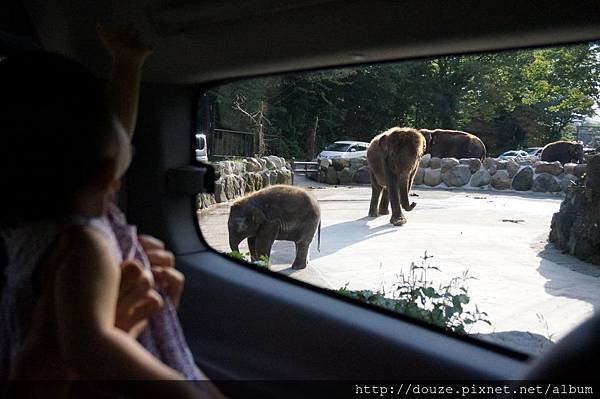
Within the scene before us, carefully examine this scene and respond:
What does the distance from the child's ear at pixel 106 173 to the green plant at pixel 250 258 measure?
156 cm

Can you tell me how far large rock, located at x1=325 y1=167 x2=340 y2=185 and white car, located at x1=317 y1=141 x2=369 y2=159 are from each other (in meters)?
0.13

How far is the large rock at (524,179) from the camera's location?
5.81ft

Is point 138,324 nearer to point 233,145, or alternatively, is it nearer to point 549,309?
point 549,309

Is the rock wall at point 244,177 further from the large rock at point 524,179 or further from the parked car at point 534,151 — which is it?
the parked car at point 534,151

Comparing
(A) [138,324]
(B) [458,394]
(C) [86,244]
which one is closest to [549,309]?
(B) [458,394]

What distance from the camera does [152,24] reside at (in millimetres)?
1692

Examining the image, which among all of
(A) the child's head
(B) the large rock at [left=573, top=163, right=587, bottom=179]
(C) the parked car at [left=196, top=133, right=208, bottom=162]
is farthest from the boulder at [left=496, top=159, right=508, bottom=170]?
(A) the child's head

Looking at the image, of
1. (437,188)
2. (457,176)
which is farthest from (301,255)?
(457,176)

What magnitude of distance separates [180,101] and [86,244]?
1.56m

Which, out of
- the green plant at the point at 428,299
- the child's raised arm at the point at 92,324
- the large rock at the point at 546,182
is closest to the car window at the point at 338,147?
the green plant at the point at 428,299

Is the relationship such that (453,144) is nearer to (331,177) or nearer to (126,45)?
(331,177)

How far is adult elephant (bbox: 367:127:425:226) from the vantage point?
246 cm

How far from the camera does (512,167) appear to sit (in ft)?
6.20

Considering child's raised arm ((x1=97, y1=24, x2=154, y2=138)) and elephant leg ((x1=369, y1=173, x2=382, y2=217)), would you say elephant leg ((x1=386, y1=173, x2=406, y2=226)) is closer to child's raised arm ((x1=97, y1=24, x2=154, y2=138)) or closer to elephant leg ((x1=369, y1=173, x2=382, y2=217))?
elephant leg ((x1=369, y1=173, x2=382, y2=217))
